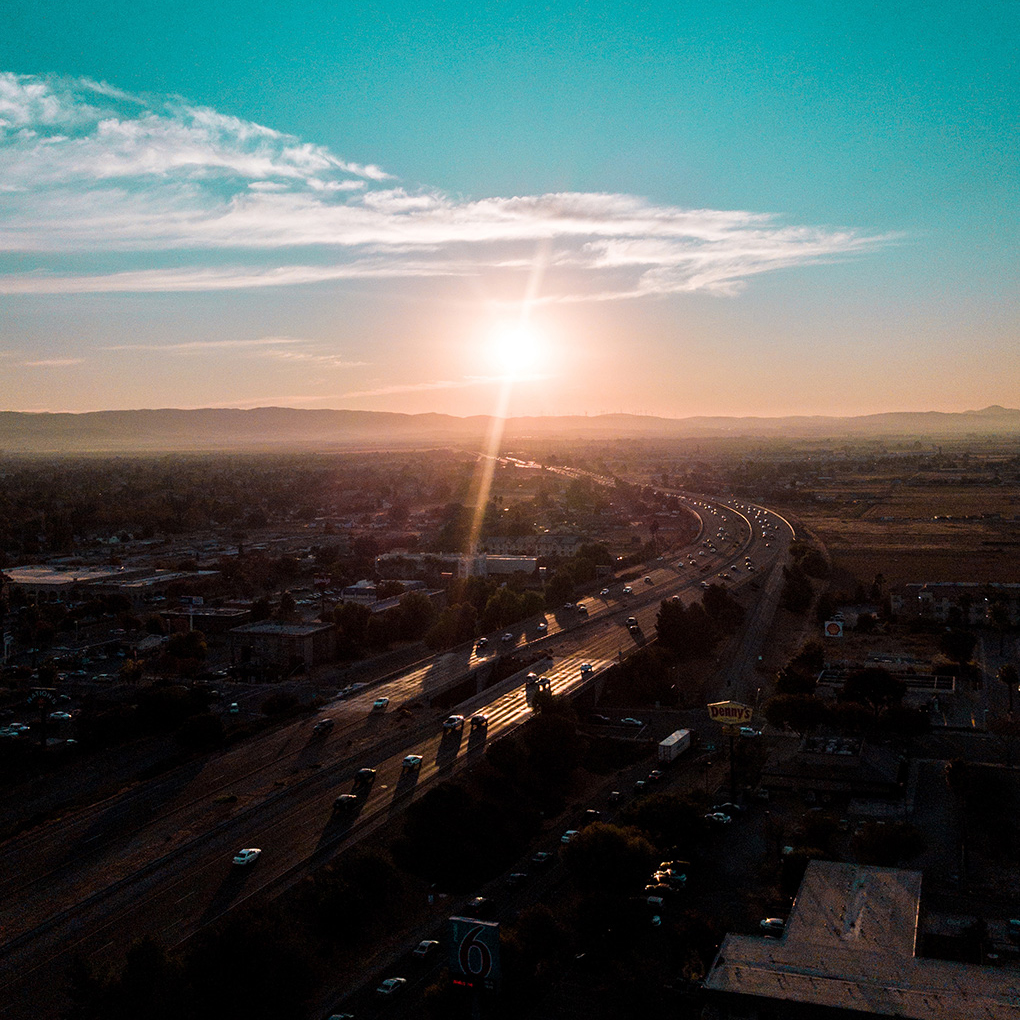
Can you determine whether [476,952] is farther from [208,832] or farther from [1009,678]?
[1009,678]

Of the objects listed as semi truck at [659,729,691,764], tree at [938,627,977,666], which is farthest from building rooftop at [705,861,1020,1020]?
tree at [938,627,977,666]

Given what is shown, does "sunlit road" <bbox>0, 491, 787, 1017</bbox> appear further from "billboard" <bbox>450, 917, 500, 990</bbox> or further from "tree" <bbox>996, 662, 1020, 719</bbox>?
"tree" <bbox>996, 662, 1020, 719</bbox>

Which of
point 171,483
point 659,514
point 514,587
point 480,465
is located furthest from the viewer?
point 480,465

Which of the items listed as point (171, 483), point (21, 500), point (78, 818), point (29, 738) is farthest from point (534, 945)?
point (171, 483)

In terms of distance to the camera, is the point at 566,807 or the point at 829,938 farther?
the point at 566,807

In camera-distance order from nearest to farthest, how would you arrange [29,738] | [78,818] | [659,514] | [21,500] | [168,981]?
[168,981] < [78,818] < [29,738] < [659,514] < [21,500]

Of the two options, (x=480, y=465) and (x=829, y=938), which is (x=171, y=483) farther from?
(x=829, y=938)
